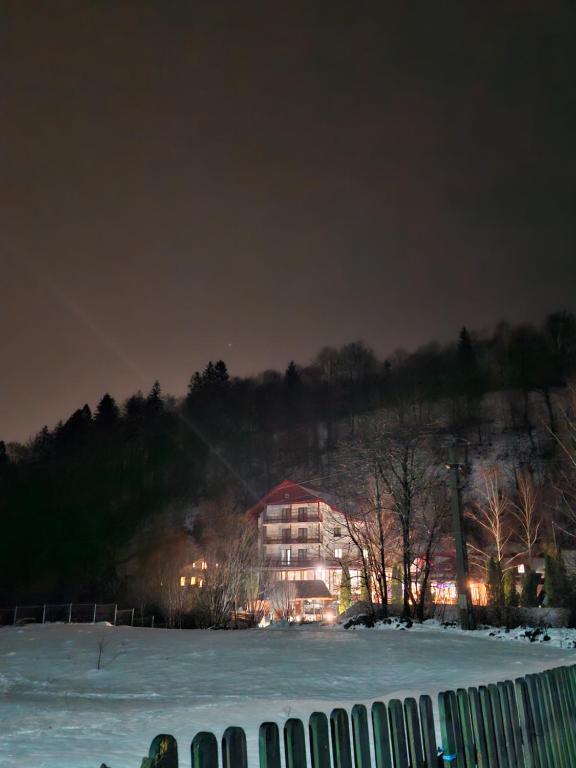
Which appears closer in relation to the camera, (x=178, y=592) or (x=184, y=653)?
(x=184, y=653)

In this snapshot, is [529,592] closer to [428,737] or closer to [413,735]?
[428,737]

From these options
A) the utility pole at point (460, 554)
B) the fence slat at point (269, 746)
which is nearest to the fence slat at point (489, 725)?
the fence slat at point (269, 746)

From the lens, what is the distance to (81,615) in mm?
40844

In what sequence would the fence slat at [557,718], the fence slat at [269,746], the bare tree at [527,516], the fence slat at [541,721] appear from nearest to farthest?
1. the fence slat at [269,746]
2. the fence slat at [541,721]
3. the fence slat at [557,718]
4. the bare tree at [527,516]

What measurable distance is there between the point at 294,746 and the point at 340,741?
0.37 meters

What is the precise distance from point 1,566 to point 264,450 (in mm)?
43405

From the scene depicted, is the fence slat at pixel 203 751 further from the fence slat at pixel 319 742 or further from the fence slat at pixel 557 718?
the fence slat at pixel 557 718

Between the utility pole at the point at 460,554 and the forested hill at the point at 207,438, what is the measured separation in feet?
144

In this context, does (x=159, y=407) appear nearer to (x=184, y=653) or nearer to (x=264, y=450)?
(x=264, y=450)

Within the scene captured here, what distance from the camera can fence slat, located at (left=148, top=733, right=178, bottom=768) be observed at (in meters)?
2.55

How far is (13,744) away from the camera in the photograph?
8109 millimetres

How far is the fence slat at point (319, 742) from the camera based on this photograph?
309 centimetres

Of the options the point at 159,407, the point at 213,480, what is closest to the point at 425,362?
the point at 213,480

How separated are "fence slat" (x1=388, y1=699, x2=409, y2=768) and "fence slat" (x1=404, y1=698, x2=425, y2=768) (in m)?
0.07
